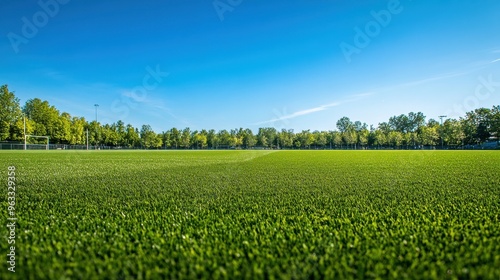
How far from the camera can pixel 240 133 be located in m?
119

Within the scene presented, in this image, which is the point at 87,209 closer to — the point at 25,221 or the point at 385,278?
the point at 25,221

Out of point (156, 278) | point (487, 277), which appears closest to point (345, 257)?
point (487, 277)

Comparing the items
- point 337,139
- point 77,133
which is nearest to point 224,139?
point 337,139

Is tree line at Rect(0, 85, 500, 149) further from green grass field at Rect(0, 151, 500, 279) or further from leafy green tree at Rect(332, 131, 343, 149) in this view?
green grass field at Rect(0, 151, 500, 279)

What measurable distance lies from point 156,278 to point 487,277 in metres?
2.31

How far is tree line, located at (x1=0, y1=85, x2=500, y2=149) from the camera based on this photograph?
56.1m

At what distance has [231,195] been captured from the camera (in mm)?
5199

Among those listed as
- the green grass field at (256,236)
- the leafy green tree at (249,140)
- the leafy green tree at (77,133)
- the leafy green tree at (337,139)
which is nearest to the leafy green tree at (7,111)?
the leafy green tree at (77,133)

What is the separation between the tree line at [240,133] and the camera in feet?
184

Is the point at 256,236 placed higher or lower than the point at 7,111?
lower

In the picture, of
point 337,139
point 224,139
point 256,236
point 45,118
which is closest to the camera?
point 256,236

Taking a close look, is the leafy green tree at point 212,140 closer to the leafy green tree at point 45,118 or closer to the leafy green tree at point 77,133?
the leafy green tree at point 77,133

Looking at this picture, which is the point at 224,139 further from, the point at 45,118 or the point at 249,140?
the point at 45,118

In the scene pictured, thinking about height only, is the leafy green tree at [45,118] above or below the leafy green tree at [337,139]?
above
